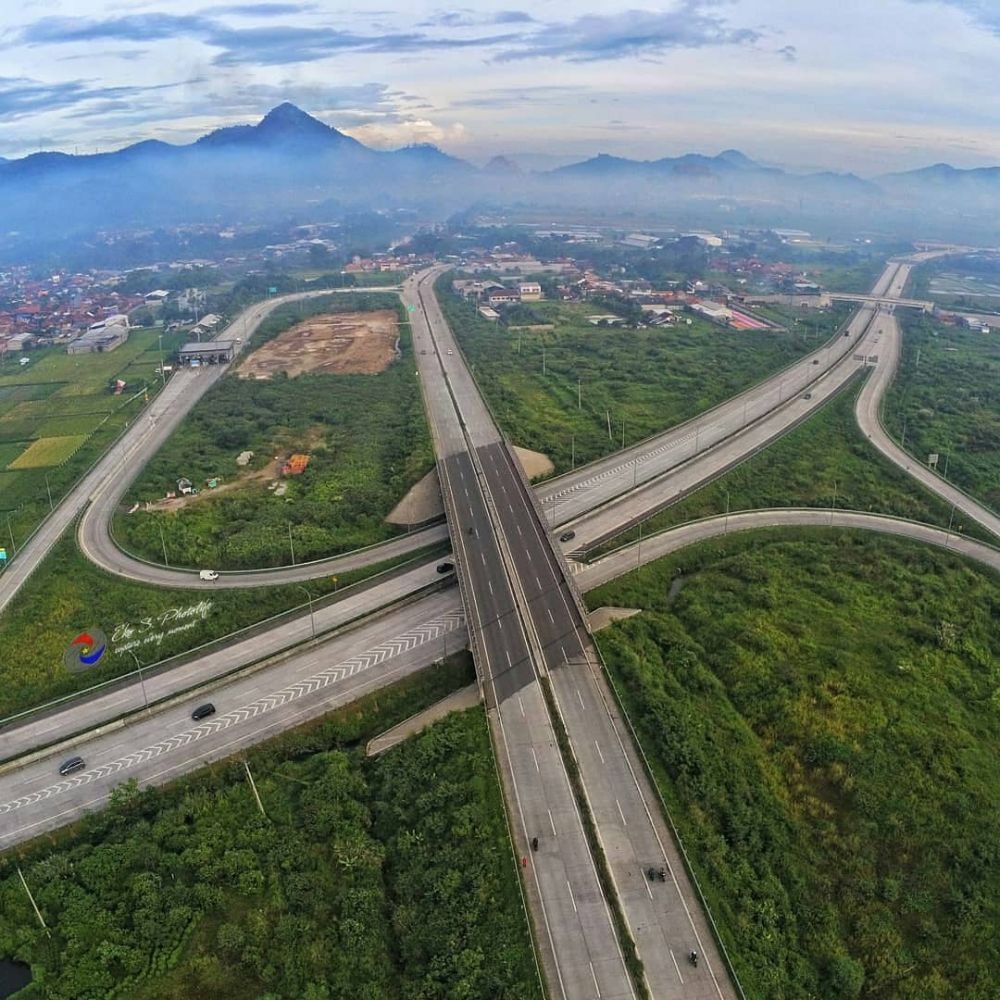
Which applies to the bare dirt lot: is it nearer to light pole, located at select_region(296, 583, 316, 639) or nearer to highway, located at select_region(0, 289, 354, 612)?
highway, located at select_region(0, 289, 354, 612)

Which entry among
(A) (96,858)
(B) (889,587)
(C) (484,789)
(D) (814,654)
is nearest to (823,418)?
(B) (889,587)

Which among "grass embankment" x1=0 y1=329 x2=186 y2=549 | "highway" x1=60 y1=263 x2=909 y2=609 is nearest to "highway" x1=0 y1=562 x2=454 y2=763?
"highway" x1=60 y1=263 x2=909 y2=609

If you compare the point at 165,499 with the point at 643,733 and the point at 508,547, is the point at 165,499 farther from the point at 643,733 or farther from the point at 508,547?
the point at 643,733

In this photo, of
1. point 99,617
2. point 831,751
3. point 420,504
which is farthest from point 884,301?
point 99,617

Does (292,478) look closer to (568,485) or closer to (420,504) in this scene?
(420,504)

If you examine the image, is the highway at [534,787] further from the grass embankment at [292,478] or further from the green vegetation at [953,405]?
the green vegetation at [953,405]

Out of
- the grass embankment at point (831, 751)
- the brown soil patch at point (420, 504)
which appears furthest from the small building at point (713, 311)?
the grass embankment at point (831, 751)
